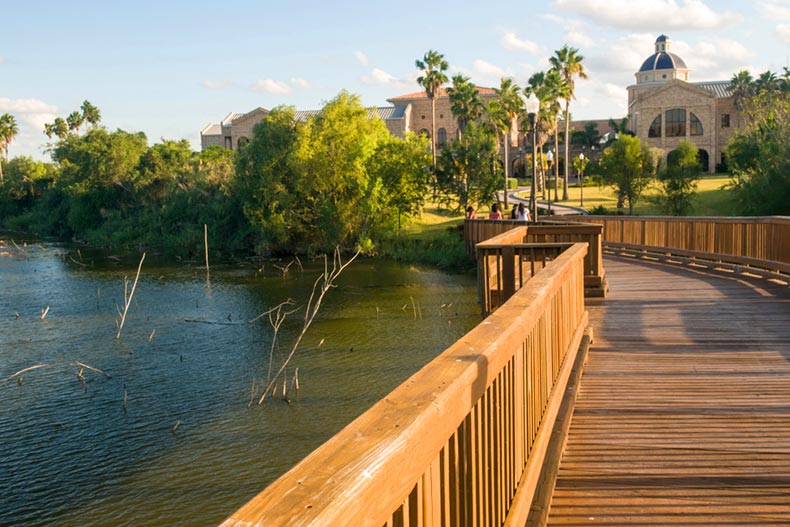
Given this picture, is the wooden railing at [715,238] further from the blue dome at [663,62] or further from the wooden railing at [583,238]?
the blue dome at [663,62]

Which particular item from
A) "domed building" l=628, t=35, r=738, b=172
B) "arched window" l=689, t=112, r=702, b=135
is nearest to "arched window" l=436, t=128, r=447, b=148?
"domed building" l=628, t=35, r=738, b=172

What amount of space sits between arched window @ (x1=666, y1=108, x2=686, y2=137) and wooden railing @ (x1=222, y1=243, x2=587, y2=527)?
77.8 metres

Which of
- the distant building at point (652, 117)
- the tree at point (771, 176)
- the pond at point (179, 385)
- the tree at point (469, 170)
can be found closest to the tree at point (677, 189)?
the tree at point (771, 176)

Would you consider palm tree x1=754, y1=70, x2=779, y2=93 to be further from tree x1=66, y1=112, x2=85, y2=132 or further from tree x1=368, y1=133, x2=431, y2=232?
tree x1=66, y1=112, x2=85, y2=132

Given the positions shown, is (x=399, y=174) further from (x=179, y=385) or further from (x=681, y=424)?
(x=681, y=424)

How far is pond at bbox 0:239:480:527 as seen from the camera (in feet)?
37.7

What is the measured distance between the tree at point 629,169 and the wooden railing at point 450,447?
152 ft

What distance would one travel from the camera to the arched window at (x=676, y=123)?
76.9m

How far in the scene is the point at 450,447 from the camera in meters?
2.63

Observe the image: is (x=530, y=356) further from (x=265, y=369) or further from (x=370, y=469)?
(x=265, y=369)

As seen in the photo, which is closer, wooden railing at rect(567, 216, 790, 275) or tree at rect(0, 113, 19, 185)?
wooden railing at rect(567, 216, 790, 275)

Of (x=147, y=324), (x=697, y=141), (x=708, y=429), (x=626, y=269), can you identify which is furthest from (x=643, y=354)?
(x=697, y=141)

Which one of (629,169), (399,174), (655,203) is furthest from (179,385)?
(629,169)

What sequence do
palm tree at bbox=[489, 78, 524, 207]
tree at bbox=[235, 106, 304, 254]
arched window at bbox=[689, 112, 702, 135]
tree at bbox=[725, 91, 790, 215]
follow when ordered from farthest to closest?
arched window at bbox=[689, 112, 702, 135], palm tree at bbox=[489, 78, 524, 207], tree at bbox=[235, 106, 304, 254], tree at bbox=[725, 91, 790, 215]
